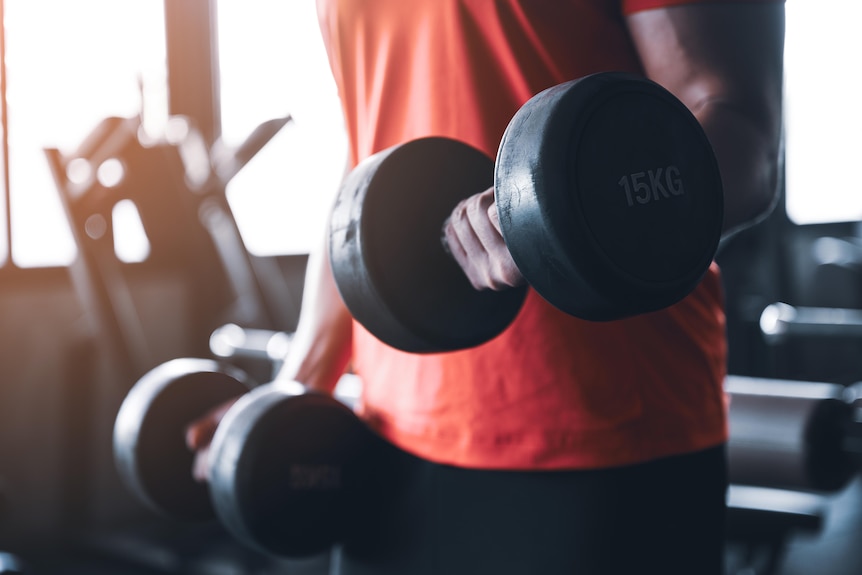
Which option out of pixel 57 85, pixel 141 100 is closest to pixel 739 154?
pixel 141 100

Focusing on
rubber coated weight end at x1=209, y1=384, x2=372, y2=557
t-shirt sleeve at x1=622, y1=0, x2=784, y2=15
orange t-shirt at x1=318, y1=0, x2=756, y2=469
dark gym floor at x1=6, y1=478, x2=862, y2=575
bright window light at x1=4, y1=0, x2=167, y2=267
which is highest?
t-shirt sleeve at x1=622, y1=0, x2=784, y2=15

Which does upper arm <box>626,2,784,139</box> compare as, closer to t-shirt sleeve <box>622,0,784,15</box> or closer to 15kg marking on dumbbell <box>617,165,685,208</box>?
t-shirt sleeve <box>622,0,784,15</box>

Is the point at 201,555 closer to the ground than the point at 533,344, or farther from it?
closer to the ground

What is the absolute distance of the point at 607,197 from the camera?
0.45 meters

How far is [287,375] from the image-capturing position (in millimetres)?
961

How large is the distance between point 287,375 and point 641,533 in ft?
1.50

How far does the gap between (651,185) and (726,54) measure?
0.18 metres

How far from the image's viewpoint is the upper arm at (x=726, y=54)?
1.90 feet

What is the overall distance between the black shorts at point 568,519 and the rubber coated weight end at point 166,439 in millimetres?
358

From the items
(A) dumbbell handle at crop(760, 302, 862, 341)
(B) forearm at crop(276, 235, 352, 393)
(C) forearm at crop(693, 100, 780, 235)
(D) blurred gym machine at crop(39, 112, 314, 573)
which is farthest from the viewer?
(D) blurred gym machine at crop(39, 112, 314, 573)

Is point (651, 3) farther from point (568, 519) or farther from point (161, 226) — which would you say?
point (161, 226)

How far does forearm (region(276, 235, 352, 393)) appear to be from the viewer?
0.93m

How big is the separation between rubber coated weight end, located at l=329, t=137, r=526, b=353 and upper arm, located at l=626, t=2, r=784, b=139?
17 centimetres

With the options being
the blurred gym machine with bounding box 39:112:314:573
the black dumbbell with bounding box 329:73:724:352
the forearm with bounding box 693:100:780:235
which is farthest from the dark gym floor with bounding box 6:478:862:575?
the black dumbbell with bounding box 329:73:724:352
